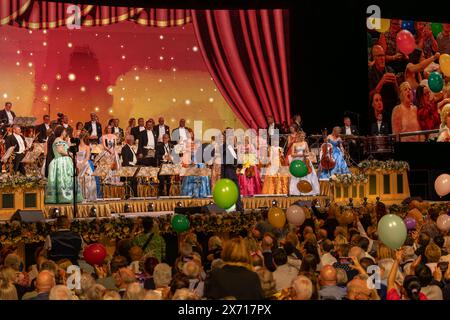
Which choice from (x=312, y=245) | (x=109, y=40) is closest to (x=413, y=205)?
(x=312, y=245)

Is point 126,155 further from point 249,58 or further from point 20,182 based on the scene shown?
point 249,58

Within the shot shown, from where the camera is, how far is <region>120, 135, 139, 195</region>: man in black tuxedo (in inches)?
603

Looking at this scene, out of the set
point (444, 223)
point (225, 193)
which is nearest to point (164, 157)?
point (225, 193)

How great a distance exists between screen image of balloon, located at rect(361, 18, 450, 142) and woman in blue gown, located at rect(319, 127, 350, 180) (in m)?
2.43

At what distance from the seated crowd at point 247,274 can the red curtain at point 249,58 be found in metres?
9.02

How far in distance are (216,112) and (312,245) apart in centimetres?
1065

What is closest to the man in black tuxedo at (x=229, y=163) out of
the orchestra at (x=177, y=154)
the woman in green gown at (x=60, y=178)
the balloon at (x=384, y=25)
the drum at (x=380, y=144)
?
the orchestra at (x=177, y=154)

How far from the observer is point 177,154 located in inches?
606

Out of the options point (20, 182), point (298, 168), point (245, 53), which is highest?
point (245, 53)

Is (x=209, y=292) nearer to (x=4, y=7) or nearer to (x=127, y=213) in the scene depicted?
(x=127, y=213)

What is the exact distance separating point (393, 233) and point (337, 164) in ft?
24.8

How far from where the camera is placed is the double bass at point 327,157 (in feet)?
49.0

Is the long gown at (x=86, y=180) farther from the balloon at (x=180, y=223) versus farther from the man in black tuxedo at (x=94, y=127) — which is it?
the balloon at (x=180, y=223)

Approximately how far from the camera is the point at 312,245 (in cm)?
799
